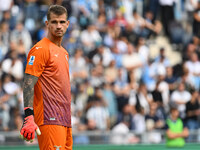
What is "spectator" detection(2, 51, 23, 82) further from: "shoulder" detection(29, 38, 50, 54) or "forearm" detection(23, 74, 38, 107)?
"forearm" detection(23, 74, 38, 107)

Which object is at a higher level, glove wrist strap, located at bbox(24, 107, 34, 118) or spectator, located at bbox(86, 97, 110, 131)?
spectator, located at bbox(86, 97, 110, 131)

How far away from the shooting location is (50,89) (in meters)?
4.96

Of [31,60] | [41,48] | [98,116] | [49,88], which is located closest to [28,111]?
[49,88]

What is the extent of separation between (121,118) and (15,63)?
3.18 meters

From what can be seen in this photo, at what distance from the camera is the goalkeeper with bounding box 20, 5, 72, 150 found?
483 cm

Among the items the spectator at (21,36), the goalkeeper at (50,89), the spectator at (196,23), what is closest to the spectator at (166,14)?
the spectator at (196,23)

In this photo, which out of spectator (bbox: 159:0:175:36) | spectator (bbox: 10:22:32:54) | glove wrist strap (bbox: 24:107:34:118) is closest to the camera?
glove wrist strap (bbox: 24:107:34:118)

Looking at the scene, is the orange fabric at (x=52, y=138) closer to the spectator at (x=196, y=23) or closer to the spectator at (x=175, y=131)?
the spectator at (x=175, y=131)

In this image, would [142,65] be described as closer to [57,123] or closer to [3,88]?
[3,88]

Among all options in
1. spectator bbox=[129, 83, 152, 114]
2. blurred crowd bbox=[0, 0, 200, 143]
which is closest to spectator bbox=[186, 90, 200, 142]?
blurred crowd bbox=[0, 0, 200, 143]

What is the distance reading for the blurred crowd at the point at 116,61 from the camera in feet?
41.5

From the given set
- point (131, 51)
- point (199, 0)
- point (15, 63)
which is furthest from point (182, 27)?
point (15, 63)

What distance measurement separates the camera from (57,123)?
194 inches

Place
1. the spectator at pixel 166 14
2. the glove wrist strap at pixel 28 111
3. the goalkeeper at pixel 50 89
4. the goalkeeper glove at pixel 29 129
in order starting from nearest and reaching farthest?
the goalkeeper glove at pixel 29 129, the glove wrist strap at pixel 28 111, the goalkeeper at pixel 50 89, the spectator at pixel 166 14
